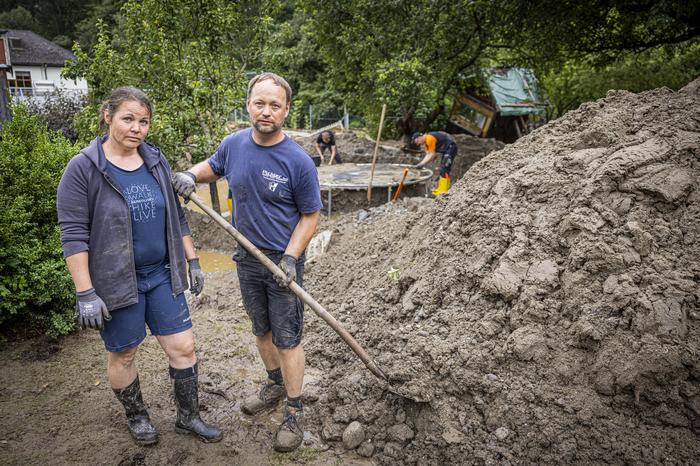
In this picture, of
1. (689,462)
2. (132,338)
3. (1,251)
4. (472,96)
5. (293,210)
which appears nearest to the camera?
(689,462)

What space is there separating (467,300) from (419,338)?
433mm

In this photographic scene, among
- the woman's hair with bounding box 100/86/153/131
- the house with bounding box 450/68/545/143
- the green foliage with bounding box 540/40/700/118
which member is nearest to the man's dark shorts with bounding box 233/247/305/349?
the woman's hair with bounding box 100/86/153/131

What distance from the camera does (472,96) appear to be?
16.0m

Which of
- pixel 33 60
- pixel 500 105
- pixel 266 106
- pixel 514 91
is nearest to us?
pixel 266 106

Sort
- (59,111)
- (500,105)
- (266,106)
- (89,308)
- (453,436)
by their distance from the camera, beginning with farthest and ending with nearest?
1. (500,105)
2. (59,111)
3. (453,436)
4. (266,106)
5. (89,308)

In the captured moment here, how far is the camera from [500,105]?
49.3 ft

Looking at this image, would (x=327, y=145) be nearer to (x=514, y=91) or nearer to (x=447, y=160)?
(x=447, y=160)

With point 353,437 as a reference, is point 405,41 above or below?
above

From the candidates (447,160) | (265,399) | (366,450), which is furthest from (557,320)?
(447,160)

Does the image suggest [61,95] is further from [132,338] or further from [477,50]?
[132,338]

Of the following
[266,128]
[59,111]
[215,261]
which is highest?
[266,128]

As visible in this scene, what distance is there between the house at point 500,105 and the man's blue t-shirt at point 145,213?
13.5 m

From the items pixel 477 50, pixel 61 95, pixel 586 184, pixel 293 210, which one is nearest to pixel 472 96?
pixel 477 50

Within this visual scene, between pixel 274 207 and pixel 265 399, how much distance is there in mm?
1376
